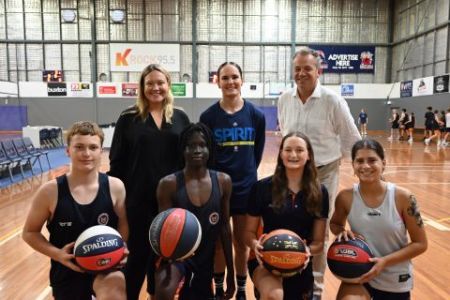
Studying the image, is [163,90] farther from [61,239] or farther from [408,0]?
[408,0]

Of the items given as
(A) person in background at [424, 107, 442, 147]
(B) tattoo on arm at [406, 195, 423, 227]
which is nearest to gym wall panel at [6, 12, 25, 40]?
(A) person in background at [424, 107, 442, 147]

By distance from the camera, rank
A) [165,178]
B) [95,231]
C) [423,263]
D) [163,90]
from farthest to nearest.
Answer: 1. [423,263]
2. [163,90]
3. [165,178]
4. [95,231]

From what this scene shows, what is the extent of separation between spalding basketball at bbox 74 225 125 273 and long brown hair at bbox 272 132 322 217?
37.4 inches

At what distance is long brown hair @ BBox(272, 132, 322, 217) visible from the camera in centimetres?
228

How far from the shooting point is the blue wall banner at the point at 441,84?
53.1ft

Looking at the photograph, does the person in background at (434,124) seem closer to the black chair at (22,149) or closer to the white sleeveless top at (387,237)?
the black chair at (22,149)

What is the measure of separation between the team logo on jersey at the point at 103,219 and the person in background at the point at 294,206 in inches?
33.8

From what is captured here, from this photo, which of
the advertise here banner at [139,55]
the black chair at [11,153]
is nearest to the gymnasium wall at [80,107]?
the advertise here banner at [139,55]

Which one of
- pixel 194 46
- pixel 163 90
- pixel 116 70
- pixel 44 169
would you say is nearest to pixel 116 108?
pixel 116 70

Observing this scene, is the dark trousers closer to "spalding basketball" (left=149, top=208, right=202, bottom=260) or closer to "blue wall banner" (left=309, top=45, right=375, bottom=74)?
"spalding basketball" (left=149, top=208, right=202, bottom=260)

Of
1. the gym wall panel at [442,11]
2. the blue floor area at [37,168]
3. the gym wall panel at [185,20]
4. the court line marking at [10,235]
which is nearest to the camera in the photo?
the court line marking at [10,235]

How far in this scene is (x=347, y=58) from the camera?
20.8 meters

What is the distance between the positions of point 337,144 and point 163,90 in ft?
4.28

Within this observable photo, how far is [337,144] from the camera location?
9.05 feet
